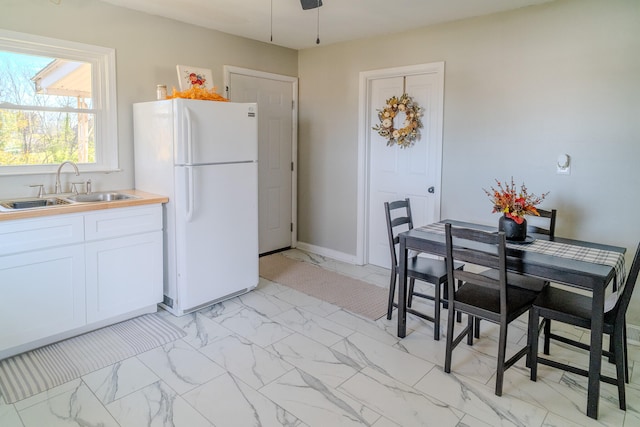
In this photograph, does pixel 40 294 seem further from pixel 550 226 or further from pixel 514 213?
pixel 550 226

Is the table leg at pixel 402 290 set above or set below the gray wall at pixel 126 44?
below

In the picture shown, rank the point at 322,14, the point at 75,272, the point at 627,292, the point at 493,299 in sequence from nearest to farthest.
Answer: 1. the point at 627,292
2. the point at 493,299
3. the point at 75,272
4. the point at 322,14

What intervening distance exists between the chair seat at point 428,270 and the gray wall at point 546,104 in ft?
2.66

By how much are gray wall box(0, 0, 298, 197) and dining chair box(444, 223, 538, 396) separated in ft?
8.87

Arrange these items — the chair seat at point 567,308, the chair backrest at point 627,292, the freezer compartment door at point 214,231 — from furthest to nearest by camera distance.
→ the freezer compartment door at point 214,231 < the chair seat at point 567,308 < the chair backrest at point 627,292

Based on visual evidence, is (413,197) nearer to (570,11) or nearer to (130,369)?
(570,11)

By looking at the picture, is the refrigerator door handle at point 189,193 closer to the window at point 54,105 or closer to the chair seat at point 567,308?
the window at point 54,105

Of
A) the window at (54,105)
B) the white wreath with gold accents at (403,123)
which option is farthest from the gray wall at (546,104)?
the window at (54,105)

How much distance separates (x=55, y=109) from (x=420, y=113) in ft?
10.0

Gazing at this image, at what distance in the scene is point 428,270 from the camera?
2.94m

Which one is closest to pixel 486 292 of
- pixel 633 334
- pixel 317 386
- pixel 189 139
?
pixel 317 386

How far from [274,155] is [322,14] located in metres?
1.72

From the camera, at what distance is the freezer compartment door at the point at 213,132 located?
120 inches

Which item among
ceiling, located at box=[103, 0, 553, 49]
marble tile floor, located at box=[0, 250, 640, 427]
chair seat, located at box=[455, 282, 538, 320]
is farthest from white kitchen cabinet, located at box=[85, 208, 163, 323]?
chair seat, located at box=[455, 282, 538, 320]
